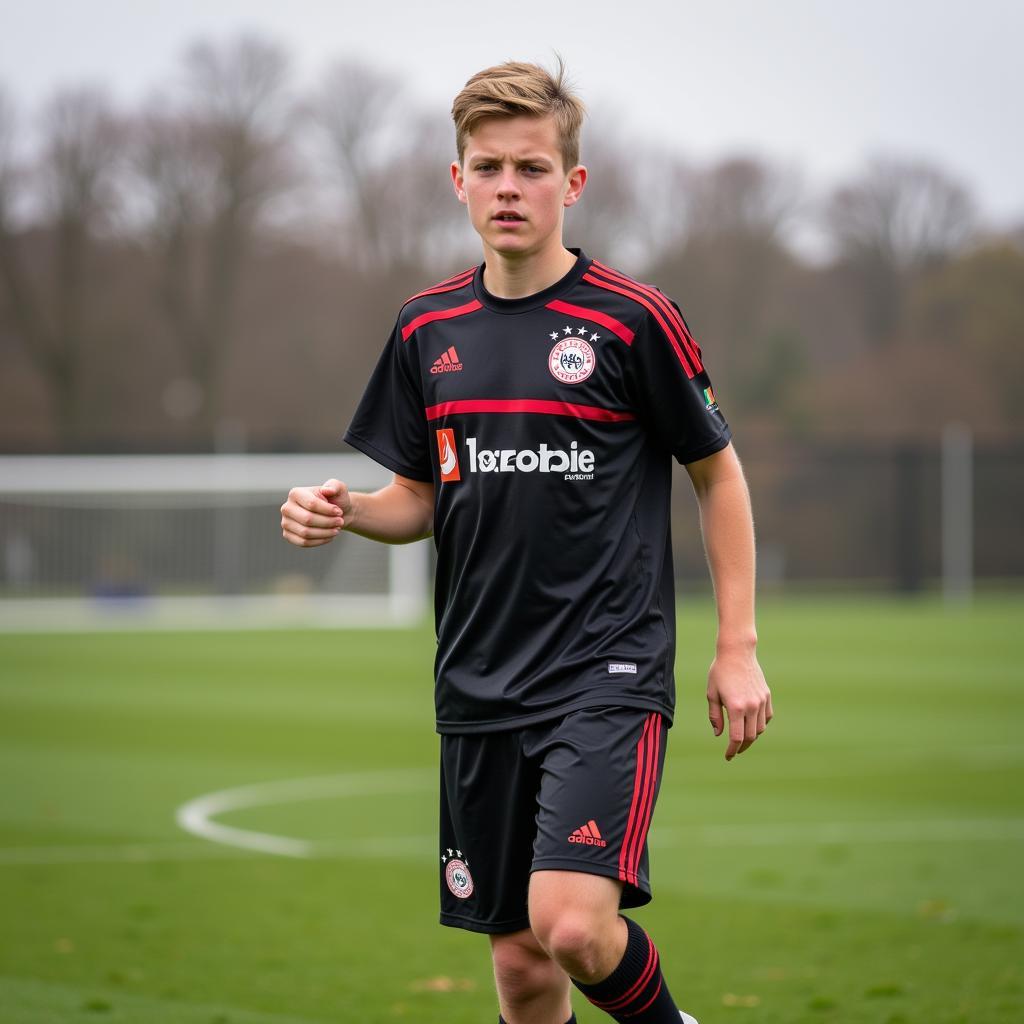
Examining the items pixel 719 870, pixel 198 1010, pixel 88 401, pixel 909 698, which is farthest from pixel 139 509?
pixel 198 1010

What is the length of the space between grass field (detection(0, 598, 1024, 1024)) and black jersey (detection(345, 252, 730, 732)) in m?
1.94

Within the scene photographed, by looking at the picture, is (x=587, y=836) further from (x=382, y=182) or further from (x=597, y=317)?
(x=382, y=182)

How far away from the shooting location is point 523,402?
402 cm

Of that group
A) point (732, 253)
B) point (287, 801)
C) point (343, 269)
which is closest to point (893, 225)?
point (732, 253)

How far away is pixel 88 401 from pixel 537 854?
136ft

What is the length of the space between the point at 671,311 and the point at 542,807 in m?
1.17

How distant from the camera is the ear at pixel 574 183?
4152 millimetres

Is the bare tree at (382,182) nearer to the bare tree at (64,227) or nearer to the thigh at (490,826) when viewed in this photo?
the bare tree at (64,227)

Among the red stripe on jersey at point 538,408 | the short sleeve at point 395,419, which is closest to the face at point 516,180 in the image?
the red stripe on jersey at point 538,408

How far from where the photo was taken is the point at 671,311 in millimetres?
4098

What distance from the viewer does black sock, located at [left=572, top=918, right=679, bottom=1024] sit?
377cm

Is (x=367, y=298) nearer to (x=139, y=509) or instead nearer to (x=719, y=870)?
(x=139, y=509)

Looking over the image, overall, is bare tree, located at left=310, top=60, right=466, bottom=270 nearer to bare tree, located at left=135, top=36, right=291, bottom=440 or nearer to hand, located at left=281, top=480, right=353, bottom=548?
bare tree, located at left=135, top=36, right=291, bottom=440

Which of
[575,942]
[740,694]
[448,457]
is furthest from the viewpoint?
[448,457]
